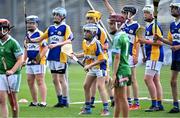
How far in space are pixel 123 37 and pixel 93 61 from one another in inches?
85.3

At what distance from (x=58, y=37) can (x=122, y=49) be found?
11.5 ft

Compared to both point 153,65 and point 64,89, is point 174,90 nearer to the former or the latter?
point 153,65

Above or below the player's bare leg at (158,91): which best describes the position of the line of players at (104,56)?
above

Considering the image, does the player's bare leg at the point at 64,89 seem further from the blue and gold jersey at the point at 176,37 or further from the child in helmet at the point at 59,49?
the blue and gold jersey at the point at 176,37

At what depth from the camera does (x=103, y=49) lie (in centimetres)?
1344

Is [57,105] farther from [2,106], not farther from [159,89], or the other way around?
[2,106]

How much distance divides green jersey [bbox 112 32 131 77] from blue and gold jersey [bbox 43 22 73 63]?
11.0 ft

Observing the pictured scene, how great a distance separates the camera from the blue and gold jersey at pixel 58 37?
14539mm

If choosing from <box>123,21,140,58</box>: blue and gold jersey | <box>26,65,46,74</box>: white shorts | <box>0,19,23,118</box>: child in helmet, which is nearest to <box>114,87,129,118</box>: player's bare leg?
<box>0,19,23,118</box>: child in helmet

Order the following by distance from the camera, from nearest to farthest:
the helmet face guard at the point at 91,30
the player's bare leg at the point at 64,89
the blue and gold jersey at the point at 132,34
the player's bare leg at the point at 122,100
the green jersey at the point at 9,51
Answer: the player's bare leg at the point at 122,100
the green jersey at the point at 9,51
the helmet face guard at the point at 91,30
the blue and gold jersey at the point at 132,34
the player's bare leg at the point at 64,89

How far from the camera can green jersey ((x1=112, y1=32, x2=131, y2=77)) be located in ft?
36.6

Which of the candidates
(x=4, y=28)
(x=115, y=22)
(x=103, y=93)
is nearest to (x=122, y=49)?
(x=115, y=22)

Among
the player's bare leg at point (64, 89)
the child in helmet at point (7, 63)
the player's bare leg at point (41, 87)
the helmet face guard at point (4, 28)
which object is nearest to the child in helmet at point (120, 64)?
the child in helmet at point (7, 63)

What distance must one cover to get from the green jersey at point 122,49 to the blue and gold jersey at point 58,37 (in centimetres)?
335
